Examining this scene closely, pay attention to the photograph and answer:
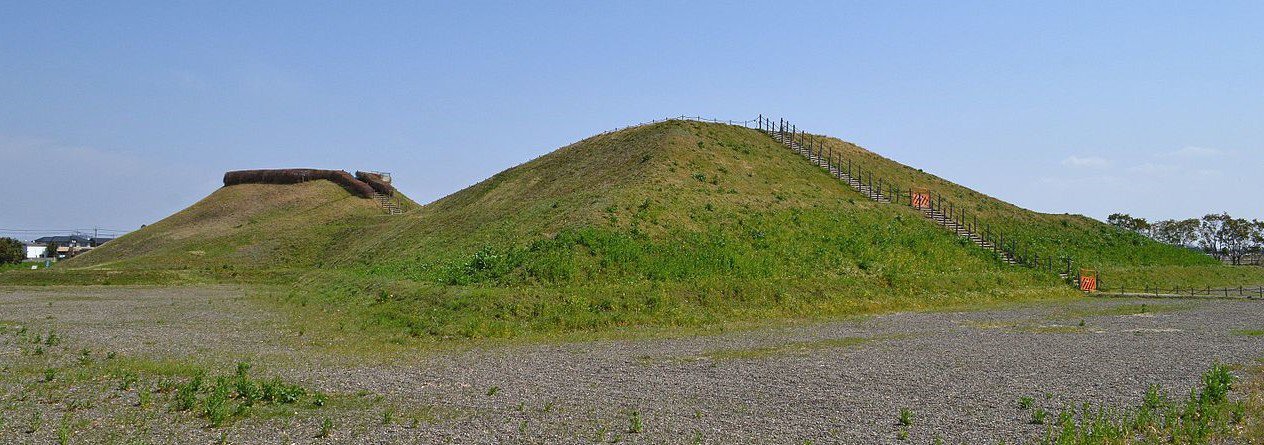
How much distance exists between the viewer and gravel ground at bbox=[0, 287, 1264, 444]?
1372 cm

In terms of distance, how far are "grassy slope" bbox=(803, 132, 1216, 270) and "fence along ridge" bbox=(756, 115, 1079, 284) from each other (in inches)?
39.3

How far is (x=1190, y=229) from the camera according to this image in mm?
135375

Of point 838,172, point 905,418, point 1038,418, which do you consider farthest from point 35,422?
point 838,172

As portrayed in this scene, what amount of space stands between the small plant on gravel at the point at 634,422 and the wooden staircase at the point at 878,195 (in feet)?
144

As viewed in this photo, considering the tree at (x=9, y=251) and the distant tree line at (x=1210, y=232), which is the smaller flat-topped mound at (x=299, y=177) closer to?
the tree at (x=9, y=251)

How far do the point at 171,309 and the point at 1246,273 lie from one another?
233 ft

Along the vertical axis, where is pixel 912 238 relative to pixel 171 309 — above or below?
above

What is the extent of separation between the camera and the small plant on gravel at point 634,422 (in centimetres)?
1378

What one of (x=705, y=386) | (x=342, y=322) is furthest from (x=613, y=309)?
(x=705, y=386)

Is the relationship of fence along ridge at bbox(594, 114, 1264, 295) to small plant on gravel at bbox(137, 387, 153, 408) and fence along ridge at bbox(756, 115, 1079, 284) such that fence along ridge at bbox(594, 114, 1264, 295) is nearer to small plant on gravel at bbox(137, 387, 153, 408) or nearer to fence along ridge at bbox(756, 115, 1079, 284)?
fence along ridge at bbox(756, 115, 1079, 284)

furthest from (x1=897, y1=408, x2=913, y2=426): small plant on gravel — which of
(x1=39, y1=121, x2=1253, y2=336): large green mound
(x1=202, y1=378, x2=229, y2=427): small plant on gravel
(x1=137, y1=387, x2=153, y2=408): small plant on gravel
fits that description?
(x1=39, y1=121, x2=1253, y2=336): large green mound

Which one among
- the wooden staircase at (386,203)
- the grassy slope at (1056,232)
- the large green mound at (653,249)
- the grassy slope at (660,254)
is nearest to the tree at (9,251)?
the large green mound at (653,249)

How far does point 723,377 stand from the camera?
63.1 feet

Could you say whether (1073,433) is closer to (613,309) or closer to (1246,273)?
(613,309)
